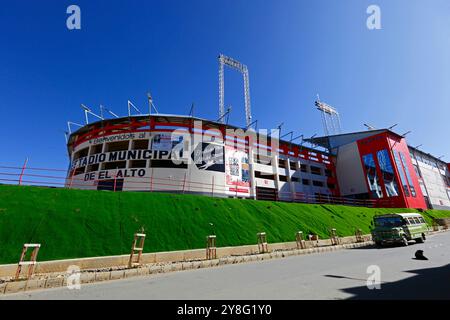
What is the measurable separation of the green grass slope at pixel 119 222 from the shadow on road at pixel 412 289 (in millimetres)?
8982

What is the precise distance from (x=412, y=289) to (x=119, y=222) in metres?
12.0

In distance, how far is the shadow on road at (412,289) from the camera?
485cm

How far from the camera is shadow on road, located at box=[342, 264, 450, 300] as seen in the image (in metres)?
4.85

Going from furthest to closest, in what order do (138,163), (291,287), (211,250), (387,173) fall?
(387,173) → (138,163) → (211,250) → (291,287)

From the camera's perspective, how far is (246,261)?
465 inches

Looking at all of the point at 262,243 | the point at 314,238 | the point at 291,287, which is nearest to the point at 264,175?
the point at 314,238

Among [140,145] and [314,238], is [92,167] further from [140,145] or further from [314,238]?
[314,238]

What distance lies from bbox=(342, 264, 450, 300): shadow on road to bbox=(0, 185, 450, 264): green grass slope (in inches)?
354

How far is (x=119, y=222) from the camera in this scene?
1221 centimetres

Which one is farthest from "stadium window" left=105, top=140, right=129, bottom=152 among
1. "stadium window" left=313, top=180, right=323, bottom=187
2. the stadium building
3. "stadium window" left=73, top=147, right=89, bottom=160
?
"stadium window" left=313, top=180, right=323, bottom=187

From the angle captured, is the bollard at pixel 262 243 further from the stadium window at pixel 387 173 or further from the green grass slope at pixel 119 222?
the stadium window at pixel 387 173

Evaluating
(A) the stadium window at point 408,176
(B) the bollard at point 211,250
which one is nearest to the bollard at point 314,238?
(B) the bollard at point 211,250

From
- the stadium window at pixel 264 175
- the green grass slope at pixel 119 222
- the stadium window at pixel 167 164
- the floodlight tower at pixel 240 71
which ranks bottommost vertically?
the green grass slope at pixel 119 222
